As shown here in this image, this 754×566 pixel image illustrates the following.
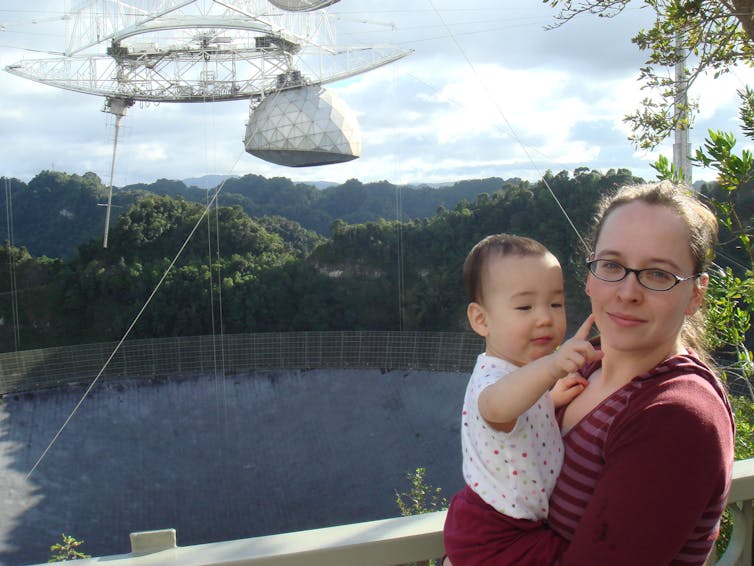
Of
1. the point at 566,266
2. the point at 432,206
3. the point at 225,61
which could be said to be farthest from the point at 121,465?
the point at 432,206

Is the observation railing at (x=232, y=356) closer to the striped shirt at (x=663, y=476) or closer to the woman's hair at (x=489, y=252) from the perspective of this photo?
the woman's hair at (x=489, y=252)

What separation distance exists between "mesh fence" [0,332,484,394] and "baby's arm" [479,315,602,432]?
42.6ft

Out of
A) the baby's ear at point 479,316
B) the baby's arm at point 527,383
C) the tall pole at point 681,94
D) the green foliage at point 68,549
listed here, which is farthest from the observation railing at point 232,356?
the baby's arm at point 527,383

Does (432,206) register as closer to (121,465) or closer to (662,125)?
(121,465)

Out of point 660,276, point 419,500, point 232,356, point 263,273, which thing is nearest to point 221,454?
point 232,356

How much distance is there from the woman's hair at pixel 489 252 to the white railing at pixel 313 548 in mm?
435

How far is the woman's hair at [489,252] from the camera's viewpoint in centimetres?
120

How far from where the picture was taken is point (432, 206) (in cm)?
2644

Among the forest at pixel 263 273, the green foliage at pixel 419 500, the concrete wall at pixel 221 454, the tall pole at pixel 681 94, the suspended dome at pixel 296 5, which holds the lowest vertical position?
the concrete wall at pixel 221 454

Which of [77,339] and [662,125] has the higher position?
[662,125]

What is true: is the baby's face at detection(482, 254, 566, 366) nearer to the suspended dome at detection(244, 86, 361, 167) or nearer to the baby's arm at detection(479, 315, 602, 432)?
the baby's arm at detection(479, 315, 602, 432)

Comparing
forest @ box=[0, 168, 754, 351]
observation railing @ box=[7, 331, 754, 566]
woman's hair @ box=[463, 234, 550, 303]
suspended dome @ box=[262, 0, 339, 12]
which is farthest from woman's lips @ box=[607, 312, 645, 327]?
forest @ box=[0, 168, 754, 351]

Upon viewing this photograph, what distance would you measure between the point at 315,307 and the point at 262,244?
325 cm

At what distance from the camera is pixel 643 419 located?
83cm
